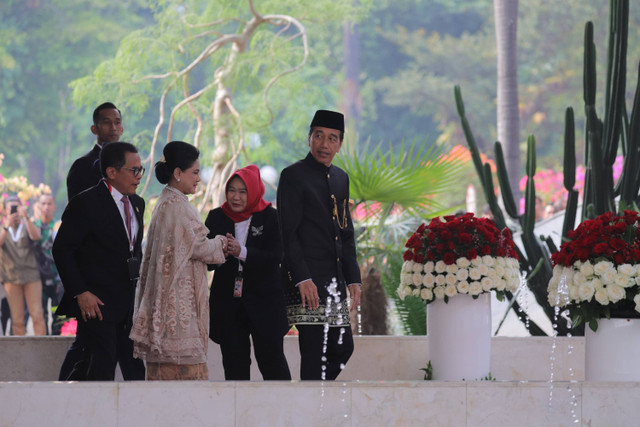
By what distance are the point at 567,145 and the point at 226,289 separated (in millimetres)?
→ 3005

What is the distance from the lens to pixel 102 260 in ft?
15.3

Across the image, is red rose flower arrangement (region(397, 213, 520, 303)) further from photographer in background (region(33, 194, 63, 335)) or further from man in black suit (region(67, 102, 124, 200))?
photographer in background (region(33, 194, 63, 335))

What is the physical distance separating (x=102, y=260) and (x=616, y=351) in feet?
7.95

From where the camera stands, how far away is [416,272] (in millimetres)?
5125

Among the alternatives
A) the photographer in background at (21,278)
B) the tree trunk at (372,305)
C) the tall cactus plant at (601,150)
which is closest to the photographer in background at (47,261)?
the photographer in background at (21,278)

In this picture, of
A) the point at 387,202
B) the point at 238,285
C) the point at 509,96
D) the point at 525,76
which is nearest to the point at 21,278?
the point at 387,202

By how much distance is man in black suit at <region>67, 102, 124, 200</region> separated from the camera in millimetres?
5254

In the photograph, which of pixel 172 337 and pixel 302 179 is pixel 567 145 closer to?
pixel 302 179

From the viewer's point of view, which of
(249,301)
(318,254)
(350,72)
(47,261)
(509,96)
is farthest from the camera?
(350,72)

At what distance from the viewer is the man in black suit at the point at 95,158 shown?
17.2 feet

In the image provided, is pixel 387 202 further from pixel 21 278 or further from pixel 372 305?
pixel 21 278

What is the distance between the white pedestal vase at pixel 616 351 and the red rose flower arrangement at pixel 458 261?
69cm

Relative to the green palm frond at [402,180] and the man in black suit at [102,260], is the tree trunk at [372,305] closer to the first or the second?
the green palm frond at [402,180]

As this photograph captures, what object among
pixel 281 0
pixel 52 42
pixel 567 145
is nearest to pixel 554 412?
pixel 567 145
